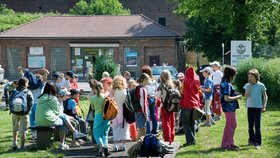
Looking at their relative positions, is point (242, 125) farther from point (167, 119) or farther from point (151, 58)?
point (151, 58)

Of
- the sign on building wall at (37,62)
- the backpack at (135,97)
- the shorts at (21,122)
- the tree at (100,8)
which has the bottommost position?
the shorts at (21,122)

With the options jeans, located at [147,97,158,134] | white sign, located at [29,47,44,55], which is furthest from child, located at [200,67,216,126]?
white sign, located at [29,47,44,55]

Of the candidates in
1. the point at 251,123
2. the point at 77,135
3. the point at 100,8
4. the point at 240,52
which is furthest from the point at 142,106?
the point at 100,8

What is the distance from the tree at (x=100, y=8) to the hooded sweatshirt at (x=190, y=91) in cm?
6076

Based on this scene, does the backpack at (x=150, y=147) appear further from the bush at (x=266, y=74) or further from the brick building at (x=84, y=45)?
the brick building at (x=84, y=45)

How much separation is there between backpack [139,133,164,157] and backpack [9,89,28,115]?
334cm

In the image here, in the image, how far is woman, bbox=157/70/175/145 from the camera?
11984 mm

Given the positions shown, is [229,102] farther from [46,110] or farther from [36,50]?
[36,50]

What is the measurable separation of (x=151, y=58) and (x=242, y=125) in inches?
1276

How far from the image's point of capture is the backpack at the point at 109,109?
36.7 feet

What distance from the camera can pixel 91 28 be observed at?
163ft

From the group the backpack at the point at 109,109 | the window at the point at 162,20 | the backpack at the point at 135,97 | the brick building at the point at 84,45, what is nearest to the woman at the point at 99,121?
the backpack at the point at 109,109

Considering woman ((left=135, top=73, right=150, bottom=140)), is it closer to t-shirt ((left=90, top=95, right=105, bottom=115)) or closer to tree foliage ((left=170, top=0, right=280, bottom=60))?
t-shirt ((left=90, top=95, right=105, bottom=115))

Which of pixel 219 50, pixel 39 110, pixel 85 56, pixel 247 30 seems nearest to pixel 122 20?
pixel 85 56
